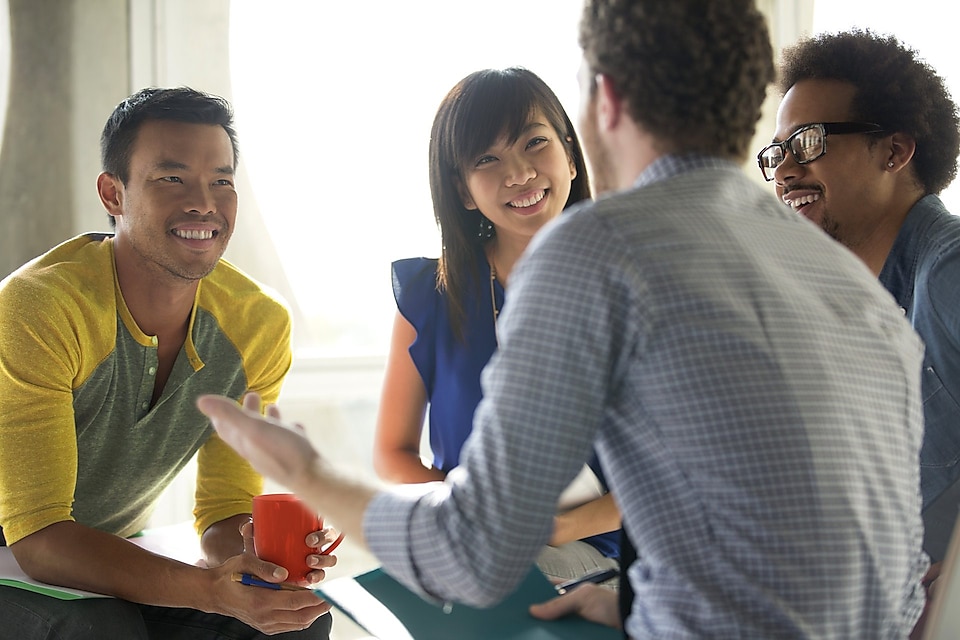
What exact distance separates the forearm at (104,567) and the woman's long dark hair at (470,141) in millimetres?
719

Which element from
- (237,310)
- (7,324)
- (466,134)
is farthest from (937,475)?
(7,324)

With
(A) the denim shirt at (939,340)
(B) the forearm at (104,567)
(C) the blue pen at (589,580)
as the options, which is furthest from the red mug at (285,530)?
(A) the denim shirt at (939,340)

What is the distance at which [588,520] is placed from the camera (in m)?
1.72

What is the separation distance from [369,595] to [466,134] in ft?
3.44

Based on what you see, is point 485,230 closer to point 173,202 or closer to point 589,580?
point 173,202

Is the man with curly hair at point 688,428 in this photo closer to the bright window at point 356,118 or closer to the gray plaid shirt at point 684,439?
the gray plaid shirt at point 684,439

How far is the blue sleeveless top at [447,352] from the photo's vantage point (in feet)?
6.35

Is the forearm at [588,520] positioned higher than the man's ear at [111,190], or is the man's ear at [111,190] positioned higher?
the man's ear at [111,190]

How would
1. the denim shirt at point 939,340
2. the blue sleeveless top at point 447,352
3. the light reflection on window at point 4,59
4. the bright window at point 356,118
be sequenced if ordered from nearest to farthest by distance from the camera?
the denim shirt at point 939,340, the blue sleeveless top at point 447,352, the light reflection on window at point 4,59, the bright window at point 356,118

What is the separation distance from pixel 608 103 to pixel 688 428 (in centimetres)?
33

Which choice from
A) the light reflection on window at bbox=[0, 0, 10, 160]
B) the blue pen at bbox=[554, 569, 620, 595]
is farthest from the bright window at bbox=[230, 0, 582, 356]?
the blue pen at bbox=[554, 569, 620, 595]

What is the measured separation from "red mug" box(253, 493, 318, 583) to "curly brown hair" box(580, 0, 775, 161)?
801 mm

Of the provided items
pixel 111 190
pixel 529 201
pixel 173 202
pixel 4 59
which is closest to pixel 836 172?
pixel 529 201

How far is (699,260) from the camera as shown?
81cm
